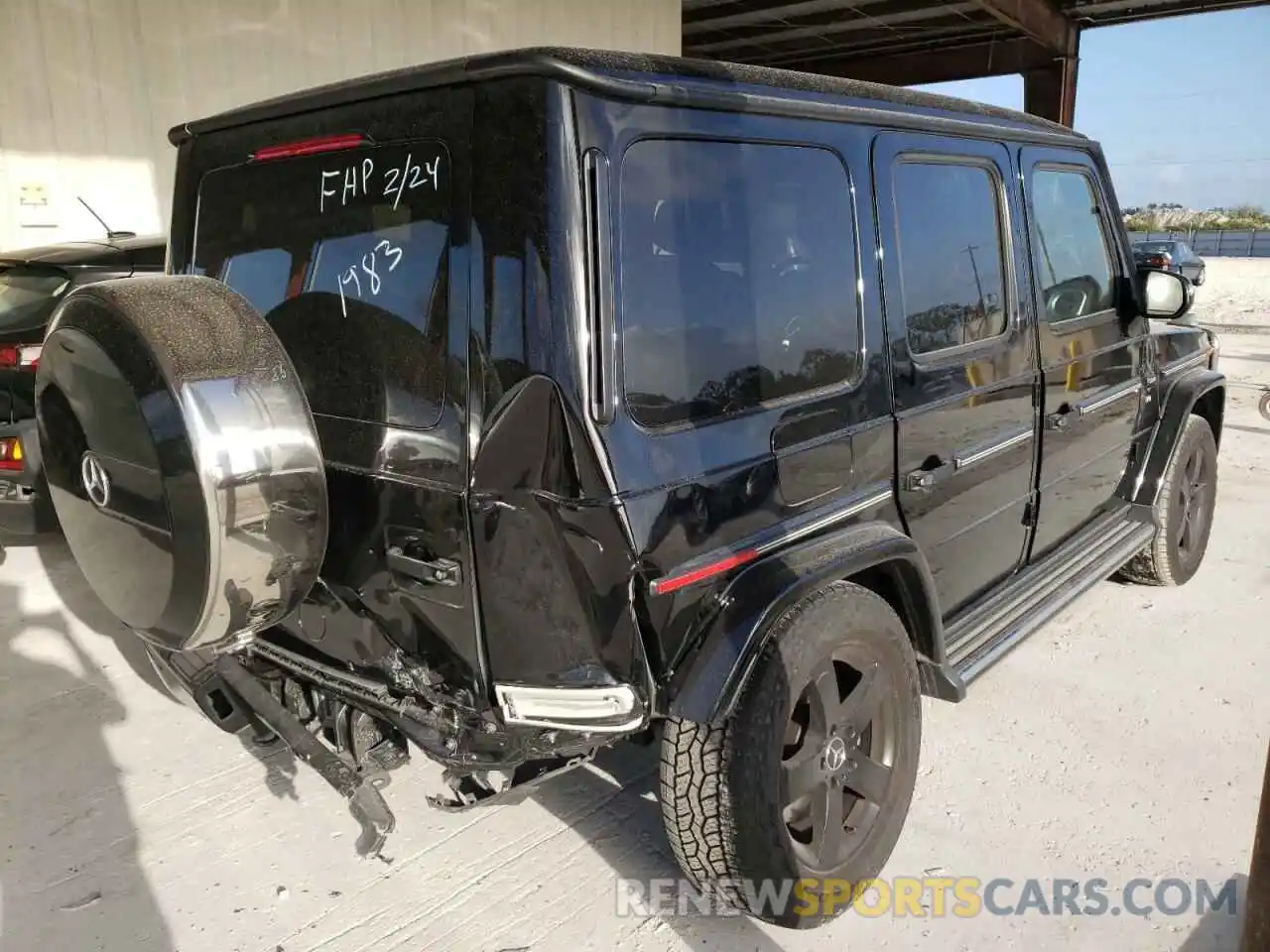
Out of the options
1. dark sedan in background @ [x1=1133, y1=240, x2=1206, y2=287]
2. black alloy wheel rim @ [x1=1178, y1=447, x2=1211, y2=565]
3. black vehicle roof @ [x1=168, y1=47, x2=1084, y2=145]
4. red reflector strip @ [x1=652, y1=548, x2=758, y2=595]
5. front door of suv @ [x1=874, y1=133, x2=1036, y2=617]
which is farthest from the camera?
dark sedan in background @ [x1=1133, y1=240, x2=1206, y2=287]

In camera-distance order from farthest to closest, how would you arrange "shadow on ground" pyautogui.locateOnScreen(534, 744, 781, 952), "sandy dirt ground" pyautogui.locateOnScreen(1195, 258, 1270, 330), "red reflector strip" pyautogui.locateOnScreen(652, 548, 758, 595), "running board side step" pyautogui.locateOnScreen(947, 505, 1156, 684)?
"sandy dirt ground" pyautogui.locateOnScreen(1195, 258, 1270, 330)
"running board side step" pyautogui.locateOnScreen(947, 505, 1156, 684)
"shadow on ground" pyautogui.locateOnScreen(534, 744, 781, 952)
"red reflector strip" pyautogui.locateOnScreen(652, 548, 758, 595)

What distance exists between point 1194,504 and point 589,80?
12.8 ft

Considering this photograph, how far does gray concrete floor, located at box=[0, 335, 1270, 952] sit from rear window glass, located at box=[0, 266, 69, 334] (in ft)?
5.68

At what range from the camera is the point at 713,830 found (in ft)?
7.16

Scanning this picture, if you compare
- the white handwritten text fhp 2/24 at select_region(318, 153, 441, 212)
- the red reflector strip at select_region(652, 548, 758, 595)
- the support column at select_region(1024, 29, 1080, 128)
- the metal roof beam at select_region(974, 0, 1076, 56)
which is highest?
the metal roof beam at select_region(974, 0, 1076, 56)

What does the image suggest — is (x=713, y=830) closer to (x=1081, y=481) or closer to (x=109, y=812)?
(x=109, y=812)

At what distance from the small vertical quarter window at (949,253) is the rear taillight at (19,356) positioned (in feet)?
13.2

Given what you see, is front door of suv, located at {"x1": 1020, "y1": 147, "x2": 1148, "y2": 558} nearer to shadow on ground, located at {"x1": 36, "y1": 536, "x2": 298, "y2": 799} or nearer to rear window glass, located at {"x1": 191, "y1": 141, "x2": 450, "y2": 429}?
rear window glass, located at {"x1": 191, "y1": 141, "x2": 450, "y2": 429}

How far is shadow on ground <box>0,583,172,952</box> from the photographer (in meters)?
2.44

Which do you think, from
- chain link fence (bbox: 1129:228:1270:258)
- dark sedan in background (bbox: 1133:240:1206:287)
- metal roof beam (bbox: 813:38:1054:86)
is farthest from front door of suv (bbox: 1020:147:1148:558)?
chain link fence (bbox: 1129:228:1270:258)

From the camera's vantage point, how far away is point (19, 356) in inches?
179

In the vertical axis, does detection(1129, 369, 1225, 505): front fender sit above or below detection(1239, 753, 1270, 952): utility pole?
above

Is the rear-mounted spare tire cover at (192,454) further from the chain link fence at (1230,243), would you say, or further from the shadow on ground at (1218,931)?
the chain link fence at (1230,243)

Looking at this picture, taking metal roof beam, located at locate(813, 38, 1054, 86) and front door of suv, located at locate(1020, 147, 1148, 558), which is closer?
front door of suv, located at locate(1020, 147, 1148, 558)
